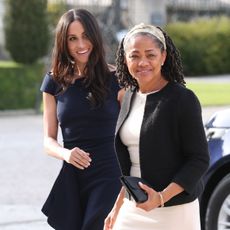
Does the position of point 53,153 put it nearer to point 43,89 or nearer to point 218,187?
point 43,89

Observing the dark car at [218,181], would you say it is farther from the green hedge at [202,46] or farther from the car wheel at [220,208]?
the green hedge at [202,46]

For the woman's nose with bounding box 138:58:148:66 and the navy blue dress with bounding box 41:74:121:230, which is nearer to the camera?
the woman's nose with bounding box 138:58:148:66

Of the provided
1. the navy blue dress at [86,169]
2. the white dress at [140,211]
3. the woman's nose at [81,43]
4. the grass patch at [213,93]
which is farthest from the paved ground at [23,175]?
the grass patch at [213,93]

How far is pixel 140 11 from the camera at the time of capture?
33.8m

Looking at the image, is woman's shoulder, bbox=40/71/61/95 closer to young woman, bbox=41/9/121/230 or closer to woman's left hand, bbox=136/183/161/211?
young woman, bbox=41/9/121/230

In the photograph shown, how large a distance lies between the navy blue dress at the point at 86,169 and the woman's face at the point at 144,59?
2.92 ft

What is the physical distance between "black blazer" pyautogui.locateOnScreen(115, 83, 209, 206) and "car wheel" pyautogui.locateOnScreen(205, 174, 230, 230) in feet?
6.52

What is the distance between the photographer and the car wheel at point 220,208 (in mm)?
5055

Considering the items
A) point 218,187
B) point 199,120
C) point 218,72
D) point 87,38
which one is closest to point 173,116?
point 199,120

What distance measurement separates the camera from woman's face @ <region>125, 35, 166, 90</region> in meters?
3.09

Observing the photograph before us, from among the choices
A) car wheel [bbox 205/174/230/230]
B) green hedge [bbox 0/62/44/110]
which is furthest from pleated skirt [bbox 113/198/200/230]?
green hedge [bbox 0/62/44/110]

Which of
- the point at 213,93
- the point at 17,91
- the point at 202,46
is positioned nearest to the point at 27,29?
the point at 17,91

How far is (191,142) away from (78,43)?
118 cm

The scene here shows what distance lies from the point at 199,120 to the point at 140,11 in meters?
31.1
